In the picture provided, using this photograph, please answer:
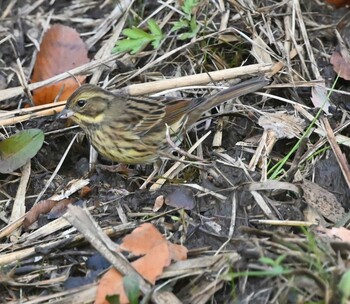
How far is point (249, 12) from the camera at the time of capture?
5.62 metres

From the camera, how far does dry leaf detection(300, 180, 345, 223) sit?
14.4ft

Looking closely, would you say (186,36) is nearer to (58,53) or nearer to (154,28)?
(154,28)

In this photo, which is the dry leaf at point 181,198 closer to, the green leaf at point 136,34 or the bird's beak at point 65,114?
the bird's beak at point 65,114

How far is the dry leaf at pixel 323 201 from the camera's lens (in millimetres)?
4383

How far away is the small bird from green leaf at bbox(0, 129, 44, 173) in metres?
0.21

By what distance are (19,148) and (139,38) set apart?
1.14 meters

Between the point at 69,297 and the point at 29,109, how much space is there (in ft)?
6.08

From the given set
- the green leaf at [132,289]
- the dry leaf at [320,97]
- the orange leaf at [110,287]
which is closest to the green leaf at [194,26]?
the dry leaf at [320,97]

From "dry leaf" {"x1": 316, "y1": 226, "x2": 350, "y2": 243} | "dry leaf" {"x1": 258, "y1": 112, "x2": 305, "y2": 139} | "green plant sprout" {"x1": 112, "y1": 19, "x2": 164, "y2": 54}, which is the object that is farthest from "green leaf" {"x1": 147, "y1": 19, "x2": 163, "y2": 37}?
"dry leaf" {"x1": 316, "y1": 226, "x2": 350, "y2": 243}

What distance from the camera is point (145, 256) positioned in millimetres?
3859

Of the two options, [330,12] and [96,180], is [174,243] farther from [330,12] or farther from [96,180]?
→ [330,12]

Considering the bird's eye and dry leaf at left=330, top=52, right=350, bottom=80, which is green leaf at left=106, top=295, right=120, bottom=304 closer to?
the bird's eye

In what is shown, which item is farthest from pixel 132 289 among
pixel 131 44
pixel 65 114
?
pixel 131 44

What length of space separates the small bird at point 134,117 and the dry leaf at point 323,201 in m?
0.87
